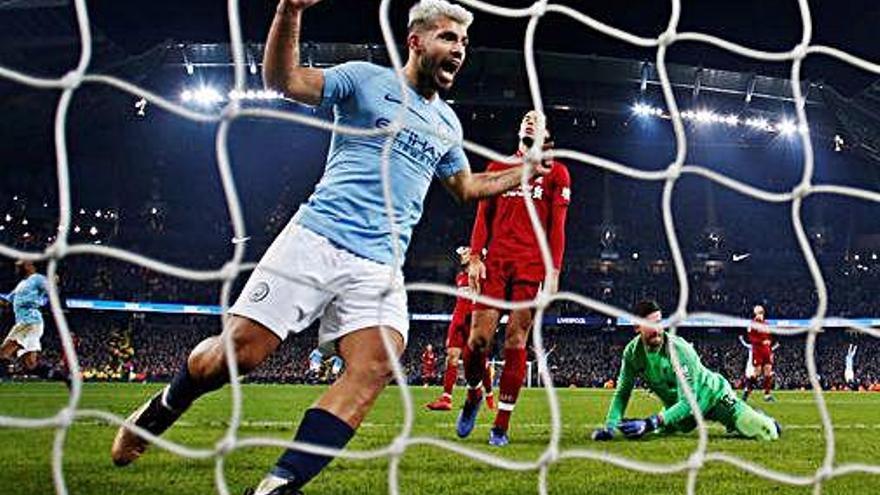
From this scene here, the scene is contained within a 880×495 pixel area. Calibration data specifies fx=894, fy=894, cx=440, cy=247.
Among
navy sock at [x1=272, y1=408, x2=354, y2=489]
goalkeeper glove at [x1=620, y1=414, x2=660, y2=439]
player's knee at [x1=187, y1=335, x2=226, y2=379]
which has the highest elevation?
player's knee at [x1=187, y1=335, x2=226, y2=379]

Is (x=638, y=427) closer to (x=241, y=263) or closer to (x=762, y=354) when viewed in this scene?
(x=241, y=263)

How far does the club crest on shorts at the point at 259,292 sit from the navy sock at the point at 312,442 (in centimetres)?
42

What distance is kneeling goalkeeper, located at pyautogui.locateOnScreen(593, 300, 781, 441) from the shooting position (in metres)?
6.22

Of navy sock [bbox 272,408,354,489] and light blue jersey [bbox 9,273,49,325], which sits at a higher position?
navy sock [bbox 272,408,354,489]

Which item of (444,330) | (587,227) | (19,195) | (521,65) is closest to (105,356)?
(19,195)

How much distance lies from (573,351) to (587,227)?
5.39 metres

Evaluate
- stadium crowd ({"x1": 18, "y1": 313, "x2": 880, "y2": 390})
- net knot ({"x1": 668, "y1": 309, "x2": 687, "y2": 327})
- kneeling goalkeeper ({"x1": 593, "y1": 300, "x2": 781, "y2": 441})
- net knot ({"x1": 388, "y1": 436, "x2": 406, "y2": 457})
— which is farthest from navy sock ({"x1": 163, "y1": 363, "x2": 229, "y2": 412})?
stadium crowd ({"x1": 18, "y1": 313, "x2": 880, "y2": 390})

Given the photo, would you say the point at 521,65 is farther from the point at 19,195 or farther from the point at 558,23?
the point at 19,195

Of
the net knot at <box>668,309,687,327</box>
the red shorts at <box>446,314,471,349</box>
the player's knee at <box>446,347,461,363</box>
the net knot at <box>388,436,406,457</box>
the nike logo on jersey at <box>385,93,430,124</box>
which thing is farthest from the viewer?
the player's knee at <box>446,347,461,363</box>

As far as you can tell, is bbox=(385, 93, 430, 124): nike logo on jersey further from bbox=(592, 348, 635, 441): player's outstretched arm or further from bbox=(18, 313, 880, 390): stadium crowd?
bbox=(18, 313, 880, 390): stadium crowd

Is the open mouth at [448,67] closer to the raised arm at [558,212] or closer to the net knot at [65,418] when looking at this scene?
the net knot at [65,418]

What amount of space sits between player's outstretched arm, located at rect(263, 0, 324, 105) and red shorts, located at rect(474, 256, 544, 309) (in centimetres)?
308

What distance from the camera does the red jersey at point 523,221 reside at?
5793 mm

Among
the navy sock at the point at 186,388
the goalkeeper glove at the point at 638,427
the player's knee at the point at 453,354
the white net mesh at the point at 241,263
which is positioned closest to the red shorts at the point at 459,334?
the player's knee at the point at 453,354
